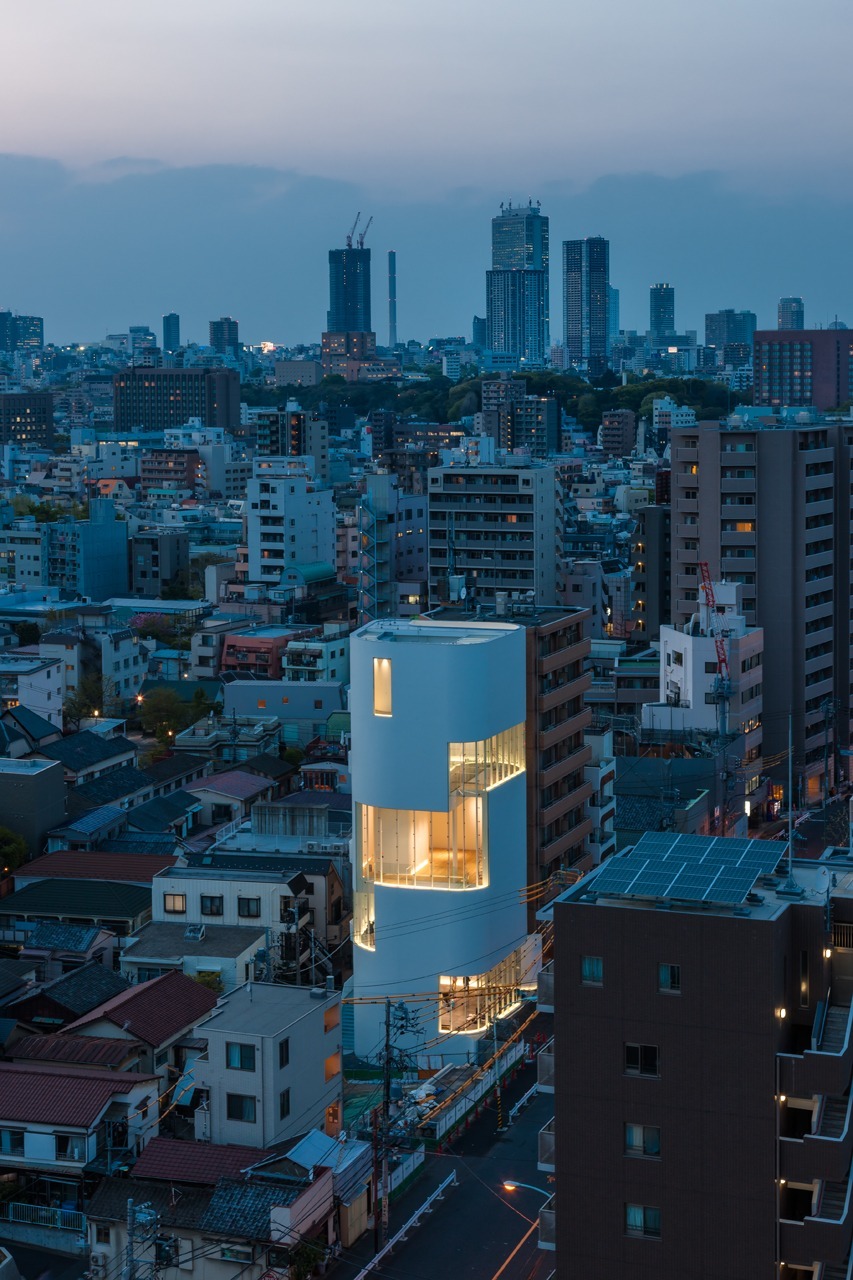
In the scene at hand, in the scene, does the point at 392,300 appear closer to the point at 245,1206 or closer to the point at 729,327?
the point at 729,327

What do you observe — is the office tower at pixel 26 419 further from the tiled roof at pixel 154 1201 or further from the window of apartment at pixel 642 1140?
the window of apartment at pixel 642 1140

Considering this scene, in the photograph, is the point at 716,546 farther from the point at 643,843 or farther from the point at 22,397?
the point at 22,397

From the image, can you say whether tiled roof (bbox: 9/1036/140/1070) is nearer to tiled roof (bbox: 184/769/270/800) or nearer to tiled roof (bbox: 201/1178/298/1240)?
tiled roof (bbox: 201/1178/298/1240)

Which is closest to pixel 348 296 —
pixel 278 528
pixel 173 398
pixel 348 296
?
pixel 348 296

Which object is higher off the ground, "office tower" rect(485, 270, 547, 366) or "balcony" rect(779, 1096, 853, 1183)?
"office tower" rect(485, 270, 547, 366)

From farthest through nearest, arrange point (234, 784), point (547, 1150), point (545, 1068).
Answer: point (234, 784) < point (545, 1068) < point (547, 1150)

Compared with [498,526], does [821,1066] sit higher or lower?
lower

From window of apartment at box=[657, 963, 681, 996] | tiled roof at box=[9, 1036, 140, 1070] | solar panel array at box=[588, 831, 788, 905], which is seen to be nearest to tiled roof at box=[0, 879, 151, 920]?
tiled roof at box=[9, 1036, 140, 1070]

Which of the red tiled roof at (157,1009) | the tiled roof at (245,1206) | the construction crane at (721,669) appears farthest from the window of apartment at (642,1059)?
the construction crane at (721,669)
